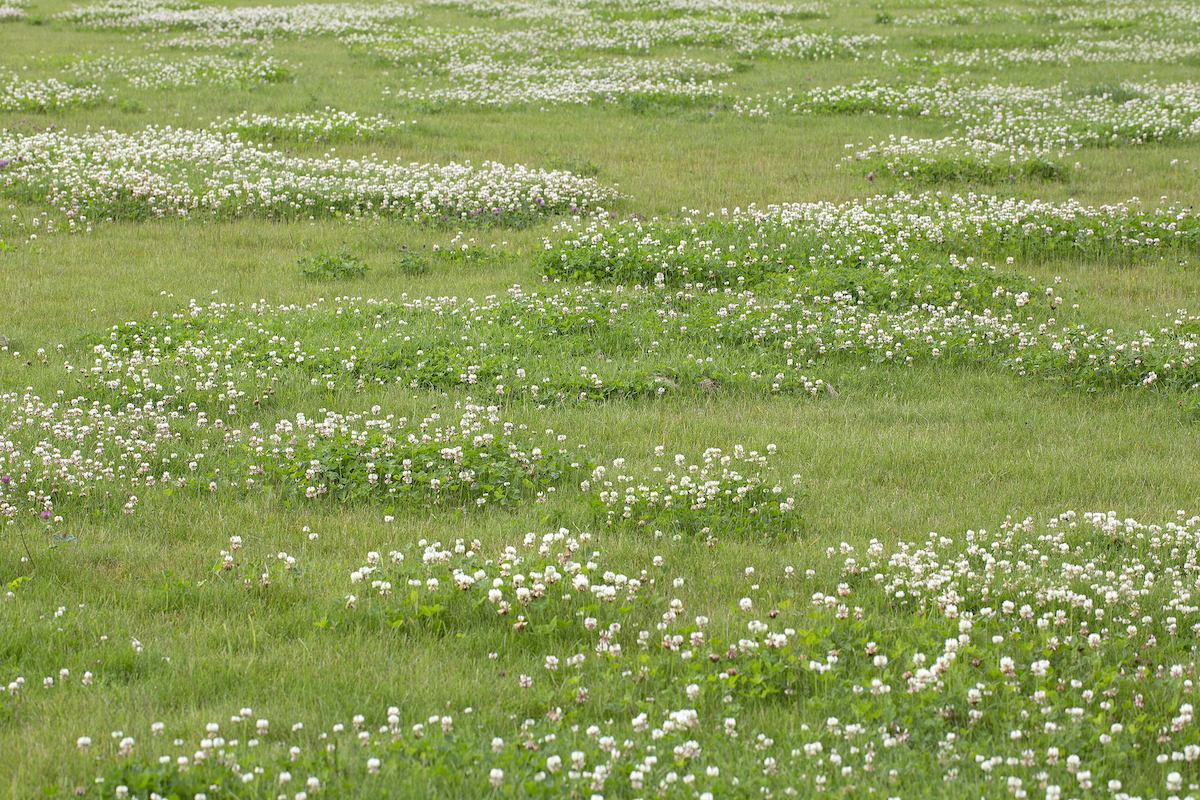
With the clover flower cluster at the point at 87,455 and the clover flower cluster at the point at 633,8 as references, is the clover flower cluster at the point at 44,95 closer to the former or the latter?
the clover flower cluster at the point at 633,8

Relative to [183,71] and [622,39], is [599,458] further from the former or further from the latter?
[622,39]

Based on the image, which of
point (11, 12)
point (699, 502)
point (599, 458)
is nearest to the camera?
→ point (699, 502)

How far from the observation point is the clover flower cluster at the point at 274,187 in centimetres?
1526

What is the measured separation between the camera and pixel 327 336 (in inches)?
407

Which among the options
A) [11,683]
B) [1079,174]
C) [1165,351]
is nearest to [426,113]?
[1079,174]

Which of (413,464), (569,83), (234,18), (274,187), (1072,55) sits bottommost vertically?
(413,464)

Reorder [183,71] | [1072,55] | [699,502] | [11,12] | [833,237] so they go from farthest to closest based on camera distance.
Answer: [11,12], [1072,55], [183,71], [833,237], [699,502]

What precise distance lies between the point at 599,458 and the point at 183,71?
21.4m

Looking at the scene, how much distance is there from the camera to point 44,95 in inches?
859

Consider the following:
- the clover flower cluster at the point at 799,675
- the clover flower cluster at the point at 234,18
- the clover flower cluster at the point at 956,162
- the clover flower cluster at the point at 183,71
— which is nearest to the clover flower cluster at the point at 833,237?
the clover flower cluster at the point at 956,162

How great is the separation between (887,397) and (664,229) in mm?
4731

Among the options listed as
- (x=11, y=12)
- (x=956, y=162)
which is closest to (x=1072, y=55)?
(x=956, y=162)

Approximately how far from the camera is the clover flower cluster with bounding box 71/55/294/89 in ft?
78.7

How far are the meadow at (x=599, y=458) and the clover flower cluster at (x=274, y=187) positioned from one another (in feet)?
0.28
